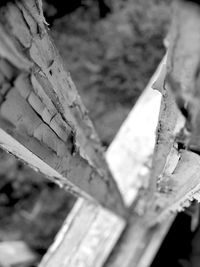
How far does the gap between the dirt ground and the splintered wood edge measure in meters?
0.43

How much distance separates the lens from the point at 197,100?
1.49ft

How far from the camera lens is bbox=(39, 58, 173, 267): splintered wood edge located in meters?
1.52

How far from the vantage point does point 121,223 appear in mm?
1594

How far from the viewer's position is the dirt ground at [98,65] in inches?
83.5

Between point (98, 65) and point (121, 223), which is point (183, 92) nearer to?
point (121, 223)

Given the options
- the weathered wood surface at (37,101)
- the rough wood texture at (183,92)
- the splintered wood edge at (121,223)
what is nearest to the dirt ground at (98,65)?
the splintered wood edge at (121,223)

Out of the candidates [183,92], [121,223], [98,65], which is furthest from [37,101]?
[98,65]

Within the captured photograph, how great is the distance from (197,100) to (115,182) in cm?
114

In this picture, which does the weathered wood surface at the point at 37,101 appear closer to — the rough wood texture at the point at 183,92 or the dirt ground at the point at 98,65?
the rough wood texture at the point at 183,92

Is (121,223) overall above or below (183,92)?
below

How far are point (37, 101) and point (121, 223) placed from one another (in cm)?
113

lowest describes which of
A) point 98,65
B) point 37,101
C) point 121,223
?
point 121,223

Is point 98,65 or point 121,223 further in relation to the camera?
point 98,65

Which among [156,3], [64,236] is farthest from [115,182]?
[156,3]
